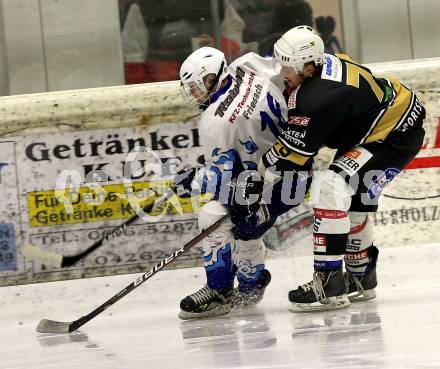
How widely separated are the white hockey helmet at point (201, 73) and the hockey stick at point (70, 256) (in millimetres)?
676

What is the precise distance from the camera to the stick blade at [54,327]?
3.90m

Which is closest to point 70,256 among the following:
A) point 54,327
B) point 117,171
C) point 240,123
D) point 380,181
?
point 117,171

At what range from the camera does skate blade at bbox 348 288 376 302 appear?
13.6 ft

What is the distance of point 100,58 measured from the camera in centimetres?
462

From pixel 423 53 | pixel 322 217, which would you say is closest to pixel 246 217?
pixel 322 217

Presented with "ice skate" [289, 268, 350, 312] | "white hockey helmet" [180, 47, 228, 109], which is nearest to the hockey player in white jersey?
"white hockey helmet" [180, 47, 228, 109]

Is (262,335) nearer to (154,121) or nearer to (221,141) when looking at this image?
(221,141)

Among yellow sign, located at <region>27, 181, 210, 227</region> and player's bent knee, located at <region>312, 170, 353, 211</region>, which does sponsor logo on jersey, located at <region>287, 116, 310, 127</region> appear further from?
yellow sign, located at <region>27, 181, 210, 227</region>

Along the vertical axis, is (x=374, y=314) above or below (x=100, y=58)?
below

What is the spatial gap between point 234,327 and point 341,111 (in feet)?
3.12

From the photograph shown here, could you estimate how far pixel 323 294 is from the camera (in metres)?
3.86

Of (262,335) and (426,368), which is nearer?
(426,368)

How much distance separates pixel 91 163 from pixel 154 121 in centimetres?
38

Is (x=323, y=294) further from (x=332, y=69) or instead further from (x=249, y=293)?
(x=332, y=69)
